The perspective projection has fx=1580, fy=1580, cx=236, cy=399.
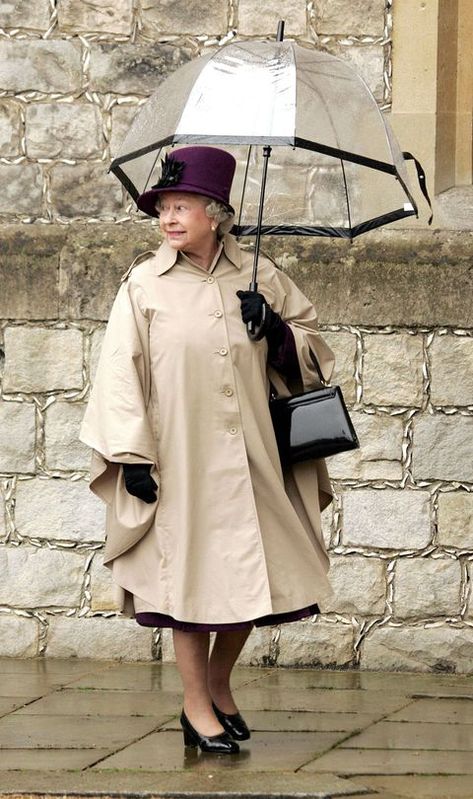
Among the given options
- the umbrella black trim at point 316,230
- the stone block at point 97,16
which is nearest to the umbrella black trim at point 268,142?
the umbrella black trim at point 316,230

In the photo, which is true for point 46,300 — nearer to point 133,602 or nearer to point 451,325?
point 451,325

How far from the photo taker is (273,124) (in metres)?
4.55

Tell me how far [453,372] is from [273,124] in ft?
6.71

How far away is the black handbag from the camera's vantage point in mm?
4711

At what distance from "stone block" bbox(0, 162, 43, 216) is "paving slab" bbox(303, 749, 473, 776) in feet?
9.35

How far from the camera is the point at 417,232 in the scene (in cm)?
647

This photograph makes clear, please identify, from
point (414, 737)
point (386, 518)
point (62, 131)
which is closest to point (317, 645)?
point (386, 518)

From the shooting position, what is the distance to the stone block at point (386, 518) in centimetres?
633

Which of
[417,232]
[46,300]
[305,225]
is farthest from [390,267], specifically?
[46,300]

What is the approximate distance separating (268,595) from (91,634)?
2063 millimetres

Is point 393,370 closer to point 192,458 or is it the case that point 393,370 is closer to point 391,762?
point 192,458

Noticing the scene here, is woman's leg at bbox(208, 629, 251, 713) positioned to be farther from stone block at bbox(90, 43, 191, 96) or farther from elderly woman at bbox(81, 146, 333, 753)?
stone block at bbox(90, 43, 191, 96)

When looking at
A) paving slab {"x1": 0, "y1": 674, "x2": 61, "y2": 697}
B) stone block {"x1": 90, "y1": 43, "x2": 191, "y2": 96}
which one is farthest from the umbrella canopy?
paving slab {"x1": 0, "y1": 674, "x2": 61, "y2": 697}

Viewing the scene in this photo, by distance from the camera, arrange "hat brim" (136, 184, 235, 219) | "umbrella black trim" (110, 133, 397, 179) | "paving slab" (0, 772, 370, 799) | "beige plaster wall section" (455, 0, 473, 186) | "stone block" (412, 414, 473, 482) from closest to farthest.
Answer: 1. "paving slab" (0, 772, 370, 799)
2. "umbrella black trim" (110, 133, 397, 179)
3. "hat brim" (136, 184, 235, 219)
4. "stone block" (412, 414, 473, 482)
5. "beige plaster wall section" (455, 0, 473, 186)
